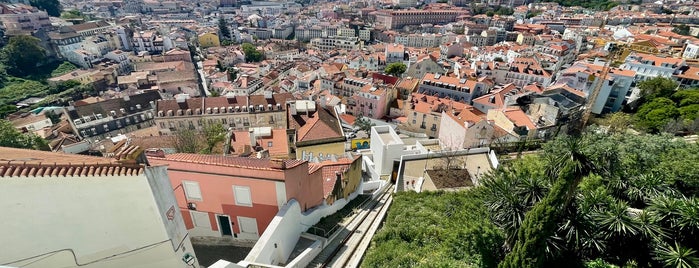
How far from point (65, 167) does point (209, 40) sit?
12094cm

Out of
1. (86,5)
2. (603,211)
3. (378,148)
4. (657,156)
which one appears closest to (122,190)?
(603,211)

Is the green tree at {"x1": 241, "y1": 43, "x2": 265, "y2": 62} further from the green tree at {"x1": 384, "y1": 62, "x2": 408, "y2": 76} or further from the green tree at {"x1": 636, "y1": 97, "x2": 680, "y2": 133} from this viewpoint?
the green tree at {"x1": 636, "y1": 97, "x2": 680, "y2": 133}

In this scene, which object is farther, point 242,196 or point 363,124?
point 363,124

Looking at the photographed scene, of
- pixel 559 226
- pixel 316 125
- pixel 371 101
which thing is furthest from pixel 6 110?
pixel 559 226

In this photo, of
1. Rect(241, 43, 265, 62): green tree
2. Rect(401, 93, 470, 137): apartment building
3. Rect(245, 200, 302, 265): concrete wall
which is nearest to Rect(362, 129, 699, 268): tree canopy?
Rect(245, 200, 302, 265): concrete wall

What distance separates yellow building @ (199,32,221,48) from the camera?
377 feet

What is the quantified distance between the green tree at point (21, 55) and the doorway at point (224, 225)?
97959 millimetres

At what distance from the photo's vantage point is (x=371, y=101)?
54.1m

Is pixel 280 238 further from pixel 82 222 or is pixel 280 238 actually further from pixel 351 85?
pixel 351 85

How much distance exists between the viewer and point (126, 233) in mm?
9727

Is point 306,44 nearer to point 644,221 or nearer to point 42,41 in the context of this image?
point 42,41

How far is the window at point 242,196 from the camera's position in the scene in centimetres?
1522

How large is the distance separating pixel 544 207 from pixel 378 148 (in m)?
19.5

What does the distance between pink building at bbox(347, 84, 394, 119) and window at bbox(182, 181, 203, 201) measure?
1596 inches
